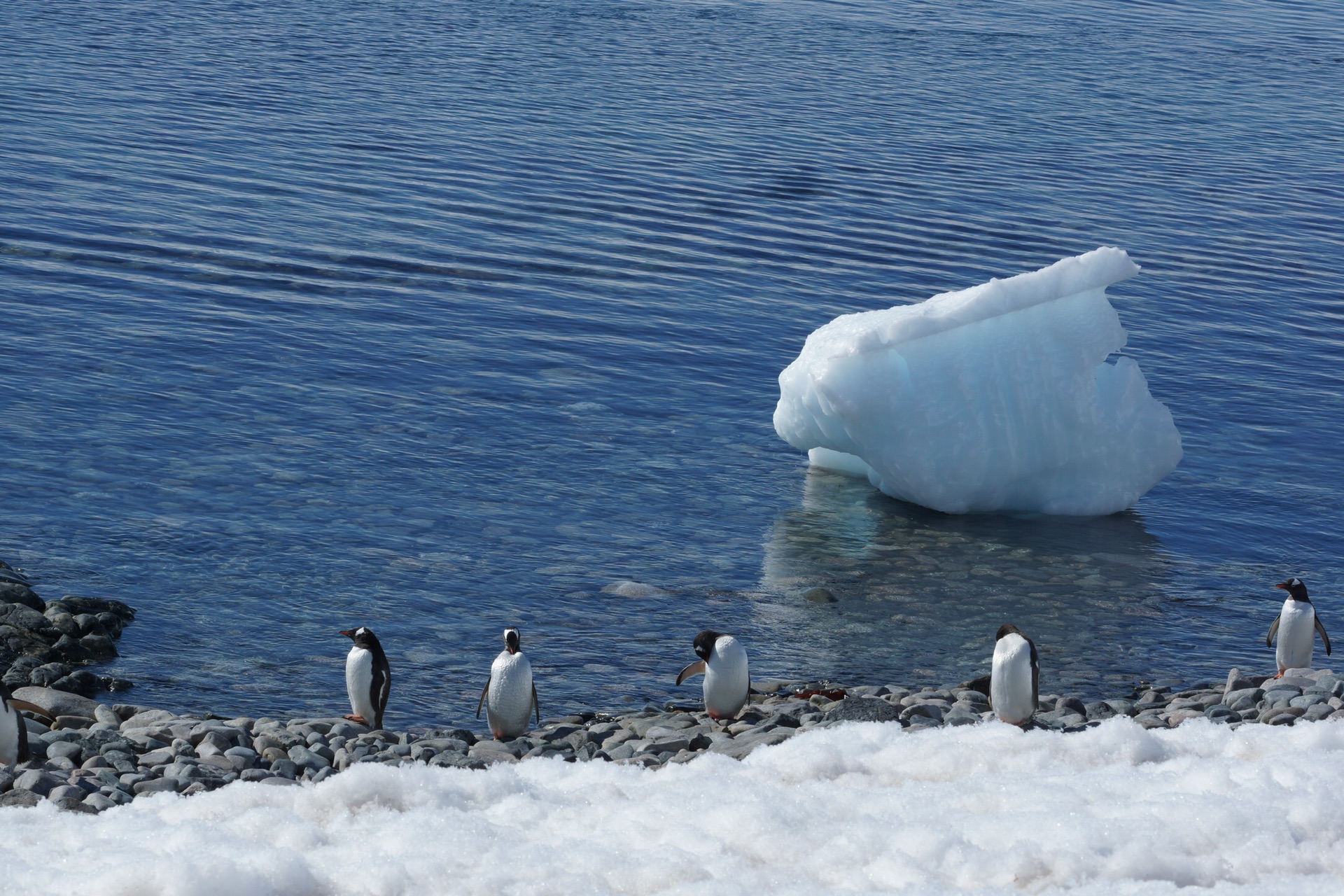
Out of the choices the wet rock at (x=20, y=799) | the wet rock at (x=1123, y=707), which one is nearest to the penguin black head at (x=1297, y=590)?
the wet rock at (x=1123, y=707)

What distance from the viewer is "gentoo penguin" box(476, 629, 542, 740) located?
975cm

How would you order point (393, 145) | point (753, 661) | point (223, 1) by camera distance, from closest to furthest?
point (753, 661)
point (393, 145)
point (223, 1)

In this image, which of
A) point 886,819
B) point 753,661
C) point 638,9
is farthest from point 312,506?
point 638,9

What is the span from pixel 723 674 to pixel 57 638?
458 cm

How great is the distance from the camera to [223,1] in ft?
120

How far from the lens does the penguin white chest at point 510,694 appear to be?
9742 mm

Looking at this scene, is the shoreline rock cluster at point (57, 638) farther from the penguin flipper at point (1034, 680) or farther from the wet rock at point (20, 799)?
the penguin flipper at point (1034, 680)

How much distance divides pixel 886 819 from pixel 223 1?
110 ft

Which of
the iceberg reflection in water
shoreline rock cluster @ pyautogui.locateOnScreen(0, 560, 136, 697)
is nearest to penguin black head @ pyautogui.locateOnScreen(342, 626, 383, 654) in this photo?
shoreline rock cluster @ pyautogui.locateOnScreen(0, 560, 136, 697)

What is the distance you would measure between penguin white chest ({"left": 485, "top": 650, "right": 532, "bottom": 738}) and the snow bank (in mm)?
1243

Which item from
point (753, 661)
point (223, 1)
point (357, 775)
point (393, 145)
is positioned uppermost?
point (223, 1)

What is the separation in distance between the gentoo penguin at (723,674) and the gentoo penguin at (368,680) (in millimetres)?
2022

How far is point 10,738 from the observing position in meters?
8.55

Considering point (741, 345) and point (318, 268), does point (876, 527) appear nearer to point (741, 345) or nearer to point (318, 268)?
point (741, 345)
